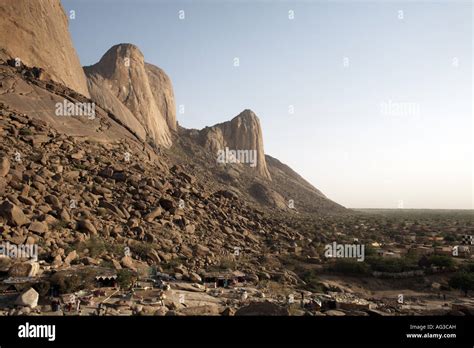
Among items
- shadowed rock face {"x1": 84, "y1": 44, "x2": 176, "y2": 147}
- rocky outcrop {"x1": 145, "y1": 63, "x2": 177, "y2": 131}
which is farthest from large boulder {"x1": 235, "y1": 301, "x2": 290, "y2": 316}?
rocky outcrop {"x1": 145, "y1": 63, "x2": 177, "y2": 131}

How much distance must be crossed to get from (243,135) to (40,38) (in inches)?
1950

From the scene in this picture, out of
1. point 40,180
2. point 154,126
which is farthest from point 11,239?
point 154,126

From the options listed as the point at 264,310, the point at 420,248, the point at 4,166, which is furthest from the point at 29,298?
the point at 420,248

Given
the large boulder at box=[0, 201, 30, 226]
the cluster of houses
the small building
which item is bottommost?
the cluster of houses

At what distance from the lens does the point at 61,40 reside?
28.4m

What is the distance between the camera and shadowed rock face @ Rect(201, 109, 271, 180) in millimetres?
64562

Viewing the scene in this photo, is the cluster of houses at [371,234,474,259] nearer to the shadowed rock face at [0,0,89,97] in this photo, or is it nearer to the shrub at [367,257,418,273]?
the shrub at [367,257,418,273]

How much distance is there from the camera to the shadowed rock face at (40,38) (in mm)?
23250

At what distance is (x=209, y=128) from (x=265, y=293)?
181ft

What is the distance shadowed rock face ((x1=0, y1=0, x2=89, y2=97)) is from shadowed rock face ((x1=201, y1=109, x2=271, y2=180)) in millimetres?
33817

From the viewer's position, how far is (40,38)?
1002 inches

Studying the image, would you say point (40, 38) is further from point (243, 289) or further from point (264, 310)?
point (264, 310)

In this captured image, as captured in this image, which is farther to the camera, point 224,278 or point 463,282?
point 463,282
